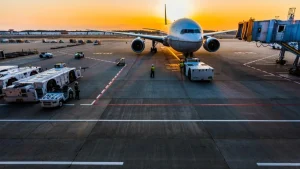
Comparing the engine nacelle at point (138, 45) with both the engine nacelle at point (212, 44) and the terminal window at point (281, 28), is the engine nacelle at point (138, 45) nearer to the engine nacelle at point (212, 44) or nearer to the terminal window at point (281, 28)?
the engine nacelle at point (212, 44)

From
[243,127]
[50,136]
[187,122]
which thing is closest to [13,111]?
[50,136]

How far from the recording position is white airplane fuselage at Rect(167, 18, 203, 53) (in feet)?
103

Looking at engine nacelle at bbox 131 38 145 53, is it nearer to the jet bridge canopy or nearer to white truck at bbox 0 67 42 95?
the jet bridge canopy

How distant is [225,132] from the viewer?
12125mm

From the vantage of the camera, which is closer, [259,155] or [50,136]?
[259,155]

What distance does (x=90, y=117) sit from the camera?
570 inches

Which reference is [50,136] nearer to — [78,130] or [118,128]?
[78,130]

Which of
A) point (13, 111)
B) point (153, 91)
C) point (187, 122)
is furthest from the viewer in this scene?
point (153, 91)

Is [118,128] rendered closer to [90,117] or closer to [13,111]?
[90,117]

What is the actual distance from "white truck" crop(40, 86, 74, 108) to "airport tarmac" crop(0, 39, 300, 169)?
630 millimetres

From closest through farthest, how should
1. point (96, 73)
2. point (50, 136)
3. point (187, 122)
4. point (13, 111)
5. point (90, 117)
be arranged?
1. point (50, 136)
2. point (187, 122)
3. point (90, 117)
4. point (13, 111)
5. point (96, 73)

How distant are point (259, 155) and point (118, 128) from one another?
312 inches

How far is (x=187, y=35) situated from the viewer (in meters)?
31.7

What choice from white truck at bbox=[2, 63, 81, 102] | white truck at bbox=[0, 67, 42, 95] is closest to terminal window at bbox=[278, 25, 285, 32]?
white truck at bbox=[2, 63, 81, 102]
